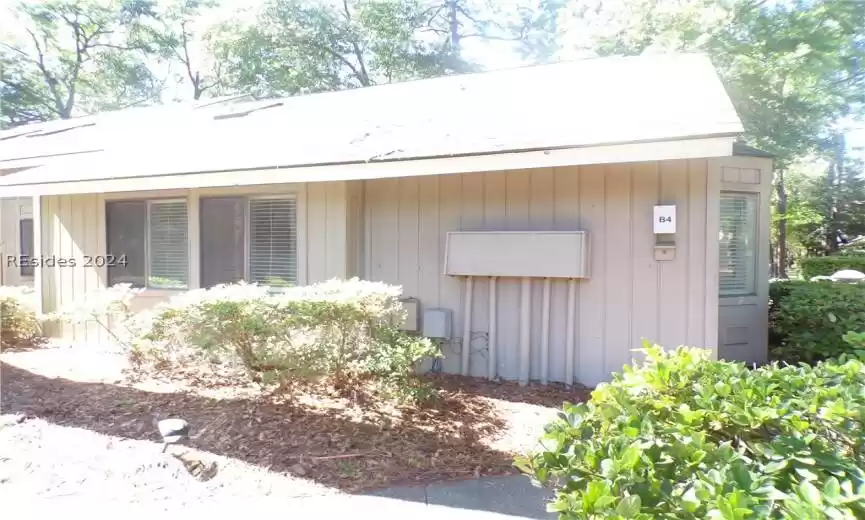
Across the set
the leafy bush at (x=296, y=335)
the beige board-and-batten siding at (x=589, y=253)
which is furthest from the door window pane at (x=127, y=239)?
the beige board-and-batten siding at (x=589, y=253)

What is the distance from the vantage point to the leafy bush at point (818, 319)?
5.88 m

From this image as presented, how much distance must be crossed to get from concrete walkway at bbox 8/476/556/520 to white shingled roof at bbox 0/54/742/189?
288 centimetres

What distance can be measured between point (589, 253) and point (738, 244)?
2.11m

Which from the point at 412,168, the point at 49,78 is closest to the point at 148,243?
the point at 412,168

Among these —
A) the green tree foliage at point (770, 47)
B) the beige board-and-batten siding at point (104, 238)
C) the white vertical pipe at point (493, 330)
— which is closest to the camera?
the white vertical pipe at point (493, 330)

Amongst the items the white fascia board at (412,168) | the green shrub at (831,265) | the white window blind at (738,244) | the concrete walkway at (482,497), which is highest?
the white fascia board at (412,168)

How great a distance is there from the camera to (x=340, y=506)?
3.11m

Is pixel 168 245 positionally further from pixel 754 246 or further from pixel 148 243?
pixel 754 246

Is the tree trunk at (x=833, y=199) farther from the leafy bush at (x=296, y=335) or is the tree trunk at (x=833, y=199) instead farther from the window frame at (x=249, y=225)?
the leafy bush at (x=296, y=335)

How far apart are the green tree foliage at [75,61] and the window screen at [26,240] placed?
12.3m

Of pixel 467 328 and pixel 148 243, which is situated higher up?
pixel 148 243

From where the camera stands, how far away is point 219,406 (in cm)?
460

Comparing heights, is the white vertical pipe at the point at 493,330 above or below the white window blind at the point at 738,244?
below

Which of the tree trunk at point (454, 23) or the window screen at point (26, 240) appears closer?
the window screen at point (26, 240)
